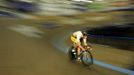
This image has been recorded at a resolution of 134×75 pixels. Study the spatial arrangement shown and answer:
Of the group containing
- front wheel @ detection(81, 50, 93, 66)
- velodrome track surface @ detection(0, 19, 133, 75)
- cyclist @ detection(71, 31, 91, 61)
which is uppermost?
cyclist @ detection(71, 31, 91, 61)

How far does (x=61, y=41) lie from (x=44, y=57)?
48cm

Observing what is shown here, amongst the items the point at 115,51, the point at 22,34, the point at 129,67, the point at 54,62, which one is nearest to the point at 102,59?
the point at 115,51

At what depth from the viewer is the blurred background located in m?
2.87

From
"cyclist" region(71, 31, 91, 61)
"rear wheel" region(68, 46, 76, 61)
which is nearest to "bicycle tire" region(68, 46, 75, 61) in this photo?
"rear wheel" region(68, 46, 76, 61)

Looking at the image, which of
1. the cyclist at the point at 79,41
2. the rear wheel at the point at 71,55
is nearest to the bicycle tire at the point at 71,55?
the rear wheel at the point at 71,55

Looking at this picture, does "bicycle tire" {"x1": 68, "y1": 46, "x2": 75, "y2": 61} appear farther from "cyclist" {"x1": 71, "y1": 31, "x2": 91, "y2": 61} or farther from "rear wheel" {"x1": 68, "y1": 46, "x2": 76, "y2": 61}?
"cyclist" {"x1": 71, "y1": 31, "x2": 91, "y2": 61}

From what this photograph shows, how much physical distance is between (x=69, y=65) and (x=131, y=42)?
765 millimetres

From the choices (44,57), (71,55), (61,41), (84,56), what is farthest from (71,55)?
(44,57)

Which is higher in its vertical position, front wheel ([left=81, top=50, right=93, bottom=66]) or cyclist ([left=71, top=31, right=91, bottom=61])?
cyclist ([left=71, top=31, right=91, bottom=61])

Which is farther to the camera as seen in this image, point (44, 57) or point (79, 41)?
point (44, 57)

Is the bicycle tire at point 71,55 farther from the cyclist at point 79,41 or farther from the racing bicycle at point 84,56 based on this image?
the cyclist at point 79,41

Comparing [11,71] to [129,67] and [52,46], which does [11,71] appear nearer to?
[52,46]

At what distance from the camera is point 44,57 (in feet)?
12.2

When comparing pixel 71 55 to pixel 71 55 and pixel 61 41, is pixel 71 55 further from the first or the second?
pixel 61 41
